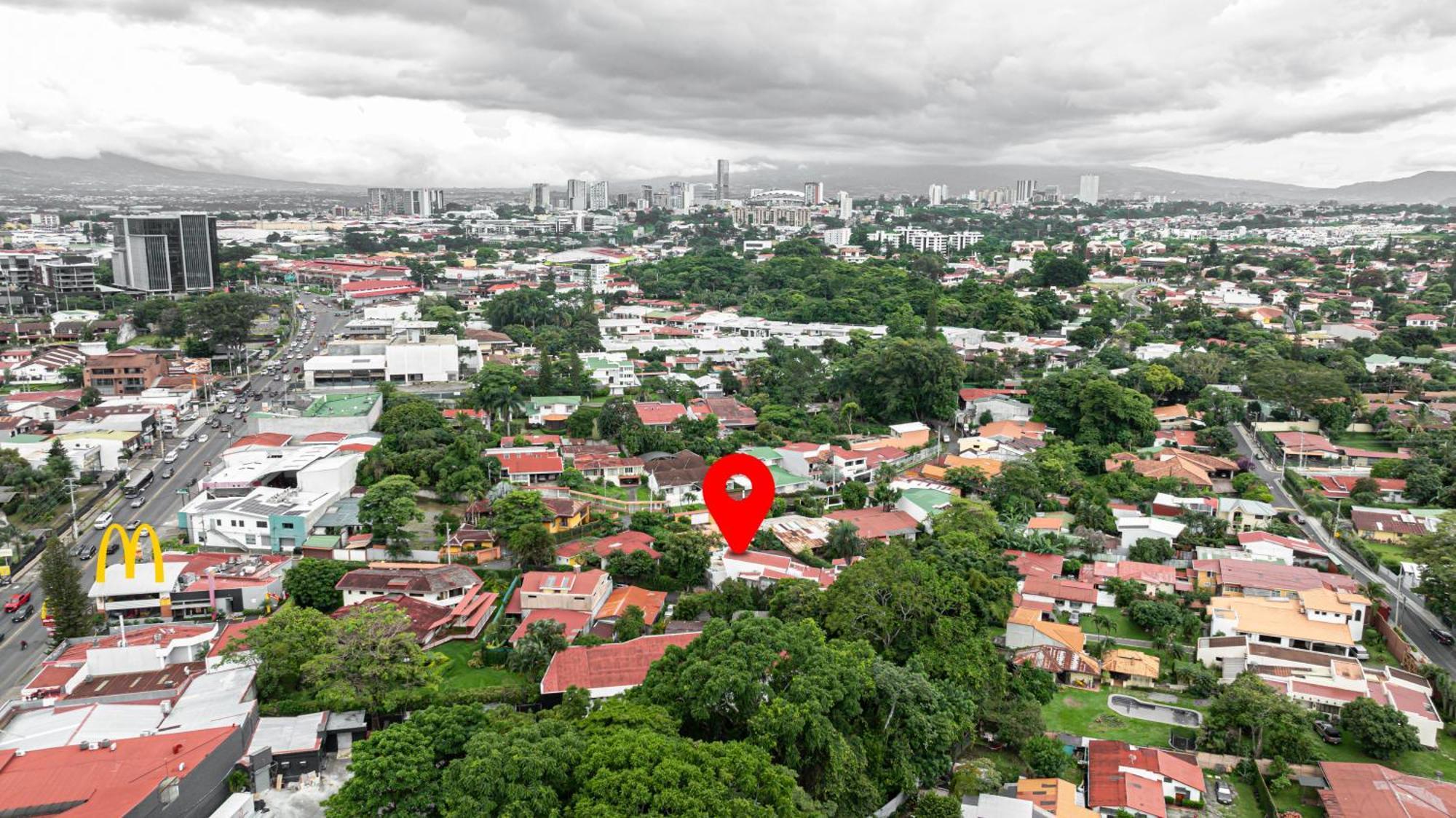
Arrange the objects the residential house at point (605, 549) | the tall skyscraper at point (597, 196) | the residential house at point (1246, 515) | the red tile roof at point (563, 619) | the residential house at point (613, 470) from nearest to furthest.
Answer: the red tile roof at point (563, 619) → the residential house at point (605, 549) → the residential house at point (1246, 515) → the residential house at point (613, 470) → the tall skyscraper at point (597, 196)

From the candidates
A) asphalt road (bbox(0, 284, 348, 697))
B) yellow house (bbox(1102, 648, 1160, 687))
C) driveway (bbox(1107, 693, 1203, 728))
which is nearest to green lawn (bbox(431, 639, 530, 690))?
asphalt road (bbox(0, 284, 348, 697))

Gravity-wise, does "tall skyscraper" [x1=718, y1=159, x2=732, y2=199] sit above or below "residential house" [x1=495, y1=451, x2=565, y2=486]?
above

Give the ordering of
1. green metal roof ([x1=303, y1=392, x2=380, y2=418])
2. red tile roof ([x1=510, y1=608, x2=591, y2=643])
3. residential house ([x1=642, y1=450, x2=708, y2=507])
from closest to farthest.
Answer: red tile roof ([x1=510, y1=608, x2=591, y2=643]), residential house ([x1=642, y1=450, x2=708, y2=507]), green metal roof ([x1=303, y1=392, x2=380, y2=418])

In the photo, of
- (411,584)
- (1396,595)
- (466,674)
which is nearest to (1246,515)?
→ (1396,595)

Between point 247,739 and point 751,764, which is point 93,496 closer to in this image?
point 247,739

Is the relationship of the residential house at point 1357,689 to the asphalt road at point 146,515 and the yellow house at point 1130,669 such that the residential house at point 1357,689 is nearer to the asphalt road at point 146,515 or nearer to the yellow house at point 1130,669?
the yellow house at point 1130,669

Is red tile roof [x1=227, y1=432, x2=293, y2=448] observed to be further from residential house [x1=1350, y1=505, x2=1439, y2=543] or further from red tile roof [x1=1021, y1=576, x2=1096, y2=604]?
residential house [x1=1350, y1=505, x2=1439, y2=543]

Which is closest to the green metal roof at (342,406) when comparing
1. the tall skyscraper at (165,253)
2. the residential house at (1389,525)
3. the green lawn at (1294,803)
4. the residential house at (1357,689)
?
the residential house at (1357,689)
